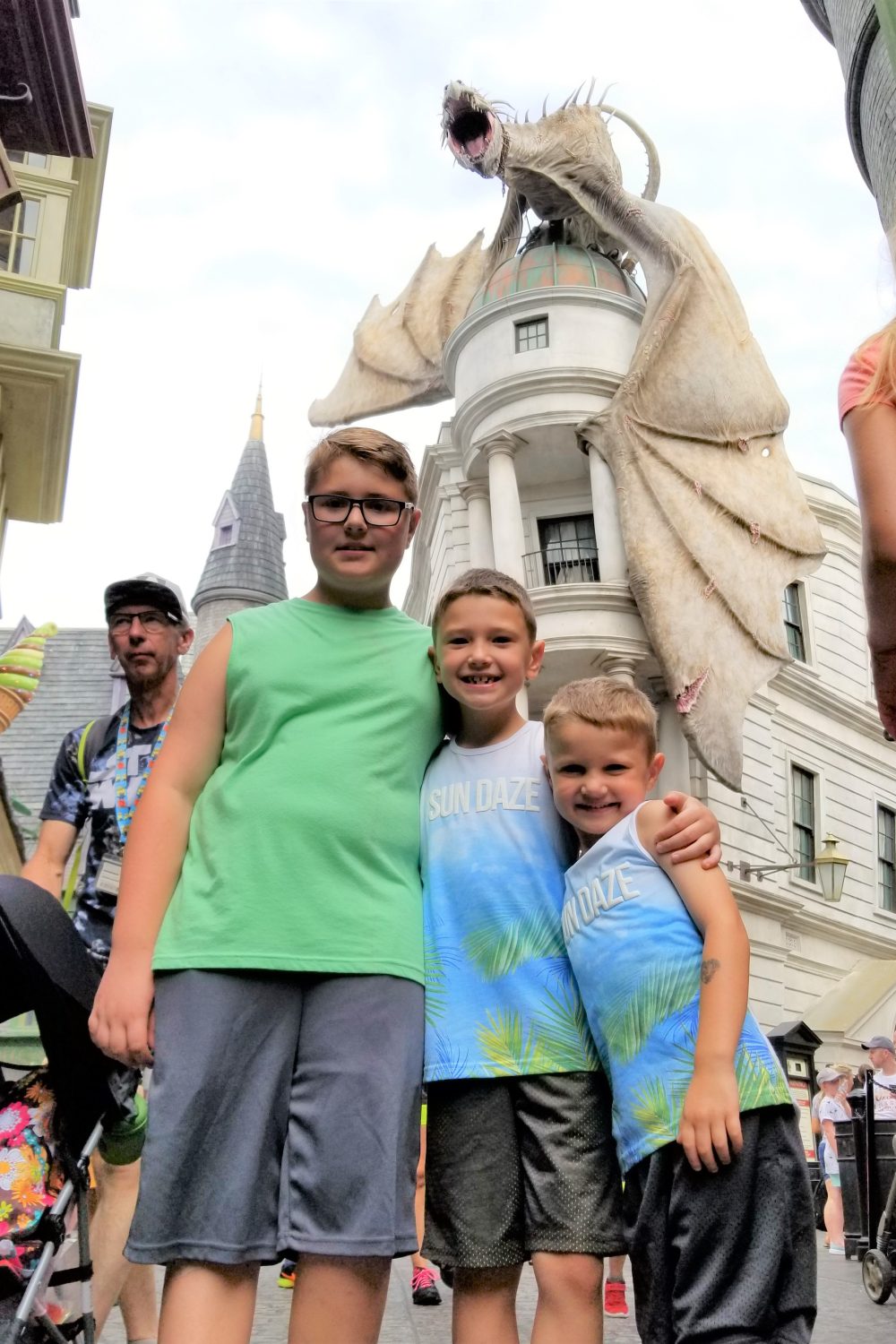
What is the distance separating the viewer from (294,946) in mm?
2047

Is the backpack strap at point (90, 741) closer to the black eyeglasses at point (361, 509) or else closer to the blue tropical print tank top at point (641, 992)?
the black eyeglasses at point (361, 509)

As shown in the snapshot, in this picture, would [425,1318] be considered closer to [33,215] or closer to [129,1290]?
[129,1290]

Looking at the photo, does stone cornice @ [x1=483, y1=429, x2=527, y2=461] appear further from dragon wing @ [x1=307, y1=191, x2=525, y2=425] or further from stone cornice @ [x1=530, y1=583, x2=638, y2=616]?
dragon wing @ [x1=307, y1=191, x2=525, y2=425]

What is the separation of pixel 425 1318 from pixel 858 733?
19.2m

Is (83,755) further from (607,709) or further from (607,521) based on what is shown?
(607,521)

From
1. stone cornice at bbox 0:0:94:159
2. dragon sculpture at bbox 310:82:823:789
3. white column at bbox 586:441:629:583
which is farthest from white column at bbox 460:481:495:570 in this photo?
stone cornice at bbox 0:0:94:159

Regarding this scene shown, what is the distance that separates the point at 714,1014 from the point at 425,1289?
3770 millimetres

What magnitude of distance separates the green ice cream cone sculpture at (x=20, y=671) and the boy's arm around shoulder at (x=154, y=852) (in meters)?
11.4

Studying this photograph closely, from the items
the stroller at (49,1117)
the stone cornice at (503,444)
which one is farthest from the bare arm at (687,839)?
the stone cornice at (503,444)

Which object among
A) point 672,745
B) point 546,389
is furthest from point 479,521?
point 672,745

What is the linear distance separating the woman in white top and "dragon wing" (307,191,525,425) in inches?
519

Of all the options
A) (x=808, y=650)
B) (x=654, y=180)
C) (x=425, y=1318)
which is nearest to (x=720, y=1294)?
(x=425, y=1318)

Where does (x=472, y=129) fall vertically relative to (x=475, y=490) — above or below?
above

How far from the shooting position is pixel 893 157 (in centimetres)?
403
